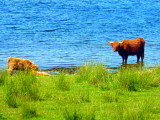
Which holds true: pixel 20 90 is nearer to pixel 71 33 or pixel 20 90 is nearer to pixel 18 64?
pixel 18 64

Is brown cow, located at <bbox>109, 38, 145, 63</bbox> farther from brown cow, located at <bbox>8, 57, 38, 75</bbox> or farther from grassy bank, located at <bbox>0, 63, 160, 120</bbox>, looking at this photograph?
grassy bank, located at <bbox>0, 63, 160, 120</bbox>

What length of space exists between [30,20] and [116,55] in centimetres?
1714

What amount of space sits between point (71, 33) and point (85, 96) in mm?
20374

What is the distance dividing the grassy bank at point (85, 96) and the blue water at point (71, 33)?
5585 millimetres

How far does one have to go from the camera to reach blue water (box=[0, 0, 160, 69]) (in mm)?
20703

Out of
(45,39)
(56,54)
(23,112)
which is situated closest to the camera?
(23,112)

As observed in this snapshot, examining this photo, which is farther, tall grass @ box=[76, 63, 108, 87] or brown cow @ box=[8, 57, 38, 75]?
brown cow @ box=[8, 57, 38, 75]

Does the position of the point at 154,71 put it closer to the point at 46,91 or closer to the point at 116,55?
the point at 46,91

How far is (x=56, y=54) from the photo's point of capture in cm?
2136

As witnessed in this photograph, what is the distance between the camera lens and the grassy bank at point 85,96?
27.9ft

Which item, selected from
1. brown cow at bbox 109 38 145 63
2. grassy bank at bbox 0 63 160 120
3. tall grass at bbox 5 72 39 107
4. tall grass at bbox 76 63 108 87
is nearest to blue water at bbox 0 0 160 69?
brown cow at bbox 109 38 145 63

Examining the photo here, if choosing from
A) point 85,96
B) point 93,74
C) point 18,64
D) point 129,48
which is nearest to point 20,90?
point 85,96

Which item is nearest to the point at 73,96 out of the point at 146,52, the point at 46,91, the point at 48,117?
the point at 46,91

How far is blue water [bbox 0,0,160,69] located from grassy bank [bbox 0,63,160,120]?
5.58 metres
